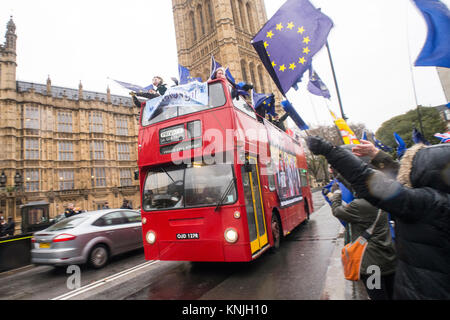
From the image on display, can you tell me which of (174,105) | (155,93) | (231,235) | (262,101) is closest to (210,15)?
(262,101)

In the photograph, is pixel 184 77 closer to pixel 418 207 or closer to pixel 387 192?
pixel 387 192

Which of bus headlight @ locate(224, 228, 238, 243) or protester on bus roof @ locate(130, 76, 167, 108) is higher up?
protester on bus roof @ locate(130, 76, 167, 108)

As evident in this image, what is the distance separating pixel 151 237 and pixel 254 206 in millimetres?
2268

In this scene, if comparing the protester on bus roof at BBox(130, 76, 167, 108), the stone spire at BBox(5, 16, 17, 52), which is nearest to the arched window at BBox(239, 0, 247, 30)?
the stone spire at BBox(5, 16, 17, 52)

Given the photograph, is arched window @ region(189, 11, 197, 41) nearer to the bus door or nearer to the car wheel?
the car wheel

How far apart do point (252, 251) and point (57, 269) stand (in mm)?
5723

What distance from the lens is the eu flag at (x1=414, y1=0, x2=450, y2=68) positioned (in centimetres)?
234

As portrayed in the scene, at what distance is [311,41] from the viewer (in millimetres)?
4168

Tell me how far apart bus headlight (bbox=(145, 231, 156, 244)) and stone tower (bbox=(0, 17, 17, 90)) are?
3638 cm

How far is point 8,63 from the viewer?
1182 inches

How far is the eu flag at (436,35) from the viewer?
7.69 feet

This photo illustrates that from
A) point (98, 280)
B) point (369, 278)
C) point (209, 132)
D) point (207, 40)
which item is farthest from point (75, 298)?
point (207, 40)

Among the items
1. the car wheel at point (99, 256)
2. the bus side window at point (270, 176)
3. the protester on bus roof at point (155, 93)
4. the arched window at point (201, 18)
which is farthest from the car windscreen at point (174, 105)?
the arched window at point (201, 18)
